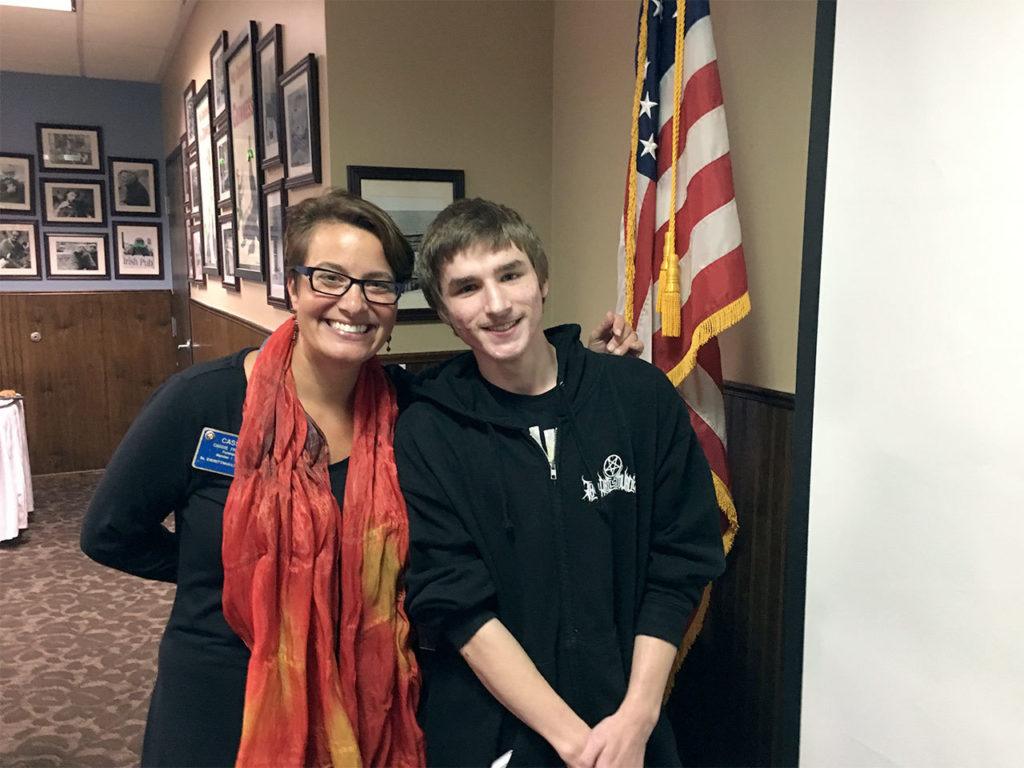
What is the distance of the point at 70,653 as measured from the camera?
305 cm

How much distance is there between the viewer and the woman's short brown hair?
126cm

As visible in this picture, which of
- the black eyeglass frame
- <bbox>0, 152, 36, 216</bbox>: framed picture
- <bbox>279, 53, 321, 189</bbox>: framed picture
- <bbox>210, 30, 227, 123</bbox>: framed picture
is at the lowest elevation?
the black eyeglass frame

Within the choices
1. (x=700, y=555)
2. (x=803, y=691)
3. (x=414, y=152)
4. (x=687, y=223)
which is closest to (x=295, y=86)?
(x=414, y=152)

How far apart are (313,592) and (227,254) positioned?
308 cm

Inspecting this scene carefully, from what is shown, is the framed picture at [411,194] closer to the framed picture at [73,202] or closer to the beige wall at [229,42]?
the beige wall at [229,42]

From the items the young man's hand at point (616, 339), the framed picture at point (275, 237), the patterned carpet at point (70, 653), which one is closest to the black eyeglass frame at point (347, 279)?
the young man's hand at point (616, 339)

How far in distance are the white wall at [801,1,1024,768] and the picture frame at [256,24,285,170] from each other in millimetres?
2146

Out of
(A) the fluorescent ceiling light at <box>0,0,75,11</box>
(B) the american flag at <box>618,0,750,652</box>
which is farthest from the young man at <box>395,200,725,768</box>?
(A) the fluorescent ceiling light at <box>0,0,75,11</box>

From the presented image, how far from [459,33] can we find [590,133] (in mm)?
524

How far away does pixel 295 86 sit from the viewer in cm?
254

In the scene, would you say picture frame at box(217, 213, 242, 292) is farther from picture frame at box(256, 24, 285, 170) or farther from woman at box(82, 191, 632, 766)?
woman at box(82, 191, 632, 766)

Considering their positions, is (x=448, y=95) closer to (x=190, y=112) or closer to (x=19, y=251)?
(x=190, y=112)

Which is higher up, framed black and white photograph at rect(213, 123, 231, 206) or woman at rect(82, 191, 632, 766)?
framed black and white photograph at rect(213, 123, 231, 206)

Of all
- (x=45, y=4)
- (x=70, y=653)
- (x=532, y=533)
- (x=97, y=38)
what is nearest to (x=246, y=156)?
(x=45, y=4)
